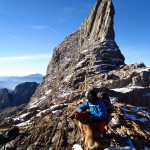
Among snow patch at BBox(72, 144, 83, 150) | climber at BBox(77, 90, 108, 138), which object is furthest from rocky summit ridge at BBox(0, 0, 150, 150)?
climber at BBox(77, 90, 108, 138)

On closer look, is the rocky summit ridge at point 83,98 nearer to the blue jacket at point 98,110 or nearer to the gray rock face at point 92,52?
the gray rock face at point 92,52

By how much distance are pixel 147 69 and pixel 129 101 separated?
78.3 ft

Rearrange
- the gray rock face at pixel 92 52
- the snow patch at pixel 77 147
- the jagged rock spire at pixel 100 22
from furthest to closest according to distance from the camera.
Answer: the jagged rock spire at pixel 100 22
the gray rock face at pixel 92 52
the snow patch at pixel 77 147

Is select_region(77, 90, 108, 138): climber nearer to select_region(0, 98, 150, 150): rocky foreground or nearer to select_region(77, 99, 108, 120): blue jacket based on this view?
select_region(77, 99, 108, 120): blue jacket

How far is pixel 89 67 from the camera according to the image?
8988 centimetres

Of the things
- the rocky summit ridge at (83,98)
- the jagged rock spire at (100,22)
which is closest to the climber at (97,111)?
the rocky summit ridge at (83,98)

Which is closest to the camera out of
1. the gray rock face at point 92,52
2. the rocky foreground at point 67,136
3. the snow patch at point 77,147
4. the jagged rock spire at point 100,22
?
the snow patch at point 77,147

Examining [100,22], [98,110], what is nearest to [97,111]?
[98,110]

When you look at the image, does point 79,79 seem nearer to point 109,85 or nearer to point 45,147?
point 109,85

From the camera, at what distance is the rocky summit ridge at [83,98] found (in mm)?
15641

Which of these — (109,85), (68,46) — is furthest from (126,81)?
(68,46)

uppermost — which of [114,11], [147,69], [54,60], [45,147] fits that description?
[114,11]

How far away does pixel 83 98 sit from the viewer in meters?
35.5

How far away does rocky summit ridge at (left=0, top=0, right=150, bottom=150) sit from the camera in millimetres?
15641
